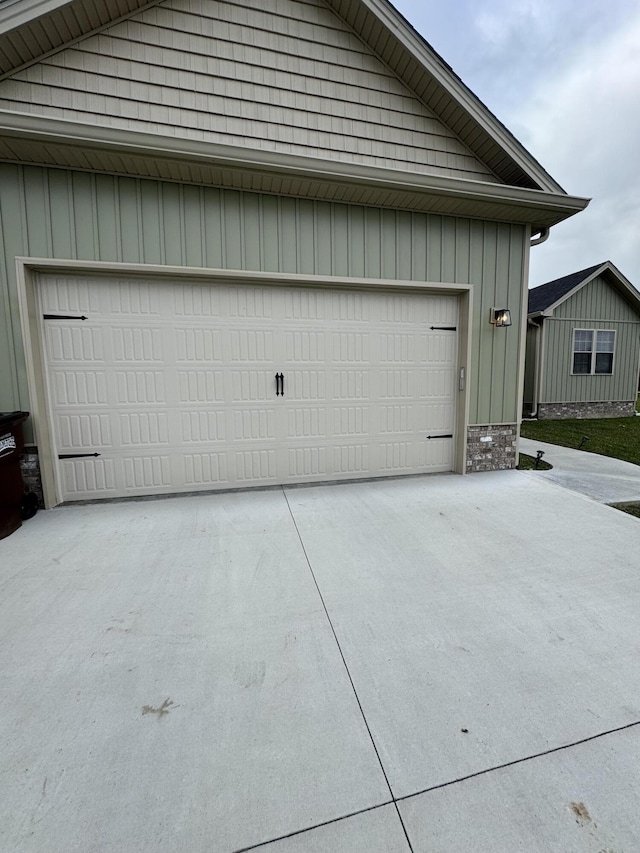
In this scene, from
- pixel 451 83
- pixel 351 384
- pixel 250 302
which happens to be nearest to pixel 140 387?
pixel 250 302

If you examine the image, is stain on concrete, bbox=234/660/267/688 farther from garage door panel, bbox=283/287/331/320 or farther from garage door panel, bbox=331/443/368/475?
garage door panel, bbox=283/287/331/320

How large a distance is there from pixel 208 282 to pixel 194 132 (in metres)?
1.27

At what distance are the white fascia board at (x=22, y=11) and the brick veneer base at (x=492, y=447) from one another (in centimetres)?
531

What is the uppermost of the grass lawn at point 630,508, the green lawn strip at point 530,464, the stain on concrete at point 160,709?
the green lawn strip at point 530,464

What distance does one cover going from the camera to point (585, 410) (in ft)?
34.7

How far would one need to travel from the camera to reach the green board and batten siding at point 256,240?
11.1ft

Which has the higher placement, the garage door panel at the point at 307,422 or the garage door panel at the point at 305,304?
the garage door panel at the point at 305,304

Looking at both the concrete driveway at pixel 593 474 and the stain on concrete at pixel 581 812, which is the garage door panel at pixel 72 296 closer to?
the stain on concrete at pixel 581 812

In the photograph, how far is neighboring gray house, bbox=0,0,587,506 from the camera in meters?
3.34

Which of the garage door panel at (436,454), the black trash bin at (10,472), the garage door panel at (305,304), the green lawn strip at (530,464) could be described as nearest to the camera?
the black trash bin at (10,472)

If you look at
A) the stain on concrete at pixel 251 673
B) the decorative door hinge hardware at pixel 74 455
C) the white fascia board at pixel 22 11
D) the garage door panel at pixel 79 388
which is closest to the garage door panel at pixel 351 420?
the garage door panel at pixel 79 388

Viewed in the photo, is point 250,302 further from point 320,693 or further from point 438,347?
point 320,693

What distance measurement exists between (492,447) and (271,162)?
388 centimetres

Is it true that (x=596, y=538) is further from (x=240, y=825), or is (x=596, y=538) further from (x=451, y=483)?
(x=240, y=825)
